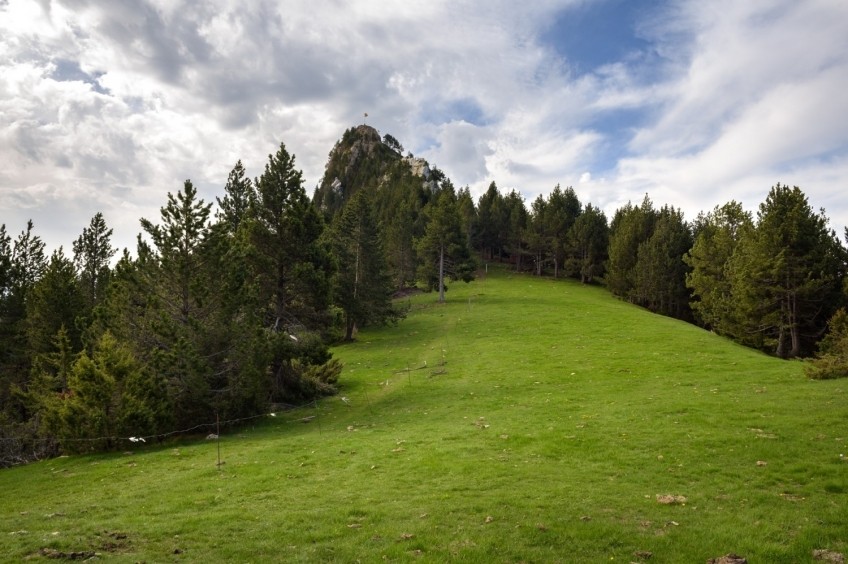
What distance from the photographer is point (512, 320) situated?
2314 inches

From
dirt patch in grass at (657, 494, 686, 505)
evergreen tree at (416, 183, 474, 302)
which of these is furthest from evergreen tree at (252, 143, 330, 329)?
evergreen tree at (416, 183, 474, 302)

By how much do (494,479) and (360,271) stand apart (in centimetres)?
4489

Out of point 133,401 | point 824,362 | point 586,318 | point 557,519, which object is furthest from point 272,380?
point 586,318

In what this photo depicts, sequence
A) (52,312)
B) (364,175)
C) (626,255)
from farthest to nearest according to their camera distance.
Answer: (364,175) < (626,255) < (52,312)

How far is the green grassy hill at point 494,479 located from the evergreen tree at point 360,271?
836 inches

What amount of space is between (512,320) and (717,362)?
83.5 feet

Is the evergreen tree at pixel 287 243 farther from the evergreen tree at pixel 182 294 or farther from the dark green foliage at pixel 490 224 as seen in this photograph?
the dark green foliage at pixel 490 224

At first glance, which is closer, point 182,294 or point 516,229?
point 182,294

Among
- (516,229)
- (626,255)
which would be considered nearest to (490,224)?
(516,229)

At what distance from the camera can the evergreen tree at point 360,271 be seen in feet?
185

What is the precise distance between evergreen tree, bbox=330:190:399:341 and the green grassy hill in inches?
836

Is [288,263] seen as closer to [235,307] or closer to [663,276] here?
[235,307]

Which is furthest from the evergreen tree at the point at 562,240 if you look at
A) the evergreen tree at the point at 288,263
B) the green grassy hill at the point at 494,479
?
the evergreen tree at the point at 288,263

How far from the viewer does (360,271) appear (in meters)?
59.5
